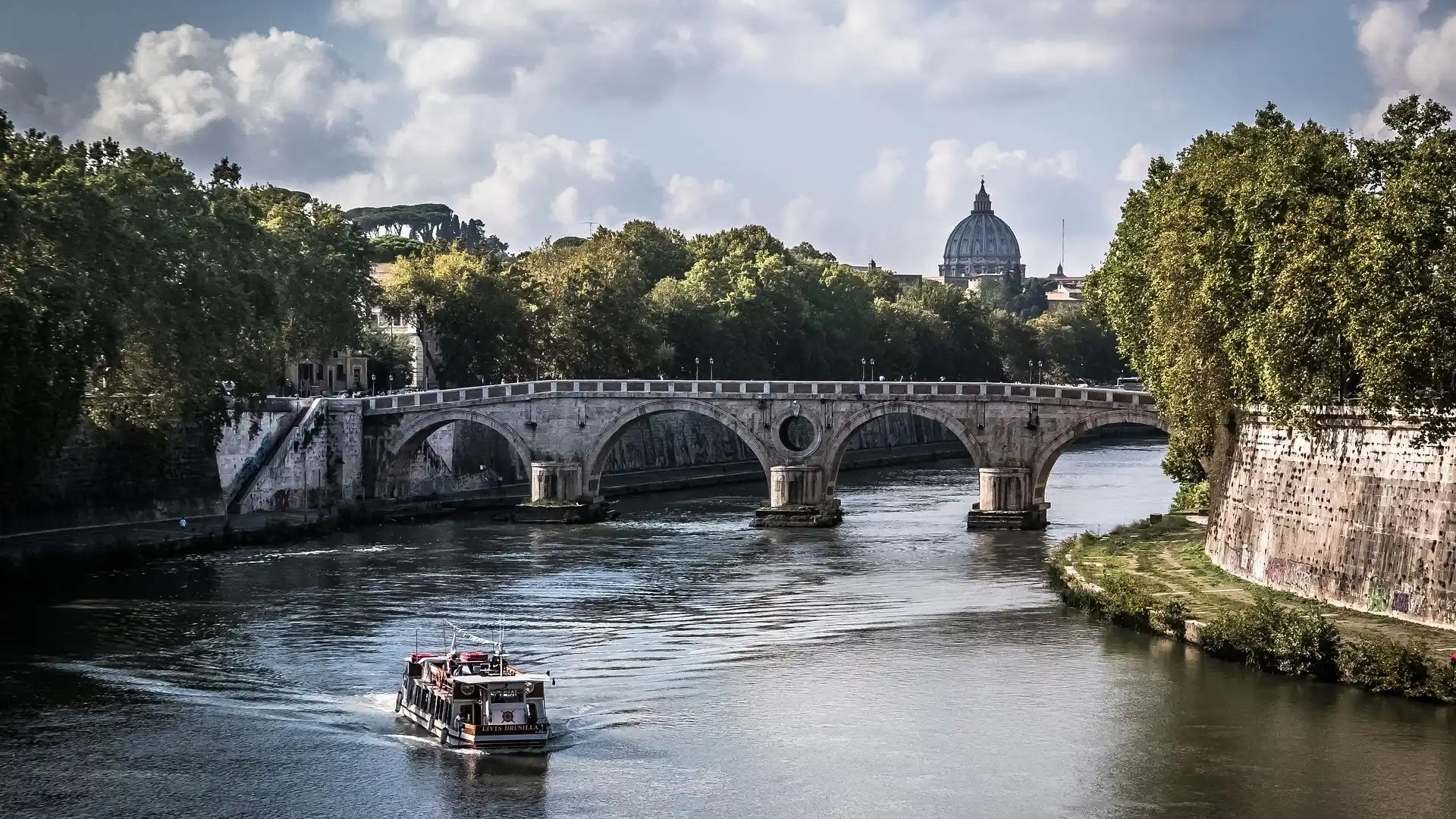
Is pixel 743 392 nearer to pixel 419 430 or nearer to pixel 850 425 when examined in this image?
pixel 850 425

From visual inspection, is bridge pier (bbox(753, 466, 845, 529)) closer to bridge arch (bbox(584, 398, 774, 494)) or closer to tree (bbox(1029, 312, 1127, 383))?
bridge arch (bbox(584, 398, 774, 494))

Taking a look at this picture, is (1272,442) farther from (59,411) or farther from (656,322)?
(656,322)

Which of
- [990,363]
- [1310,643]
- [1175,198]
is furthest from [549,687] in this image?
[990,363]

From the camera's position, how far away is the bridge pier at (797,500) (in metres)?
81.9

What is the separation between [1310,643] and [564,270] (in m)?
68.7

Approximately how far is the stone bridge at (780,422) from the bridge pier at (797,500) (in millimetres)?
44

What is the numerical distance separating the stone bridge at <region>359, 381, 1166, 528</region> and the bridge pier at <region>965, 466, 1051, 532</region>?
0.14ft

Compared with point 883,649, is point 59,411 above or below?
above

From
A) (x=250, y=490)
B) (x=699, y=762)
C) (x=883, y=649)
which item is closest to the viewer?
(x=699, y=762)

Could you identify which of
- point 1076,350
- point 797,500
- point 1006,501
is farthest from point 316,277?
point 1076,350

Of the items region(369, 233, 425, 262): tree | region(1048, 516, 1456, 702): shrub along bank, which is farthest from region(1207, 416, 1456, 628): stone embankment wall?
region(369, 233, 425, 262): tree

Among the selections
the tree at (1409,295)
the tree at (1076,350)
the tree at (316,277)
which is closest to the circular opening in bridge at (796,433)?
the tree at (316,277)

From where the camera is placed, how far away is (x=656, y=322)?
110 meters

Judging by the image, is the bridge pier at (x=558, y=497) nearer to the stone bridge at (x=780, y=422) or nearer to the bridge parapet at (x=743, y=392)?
the stone bridge at (x=780, y=422)
